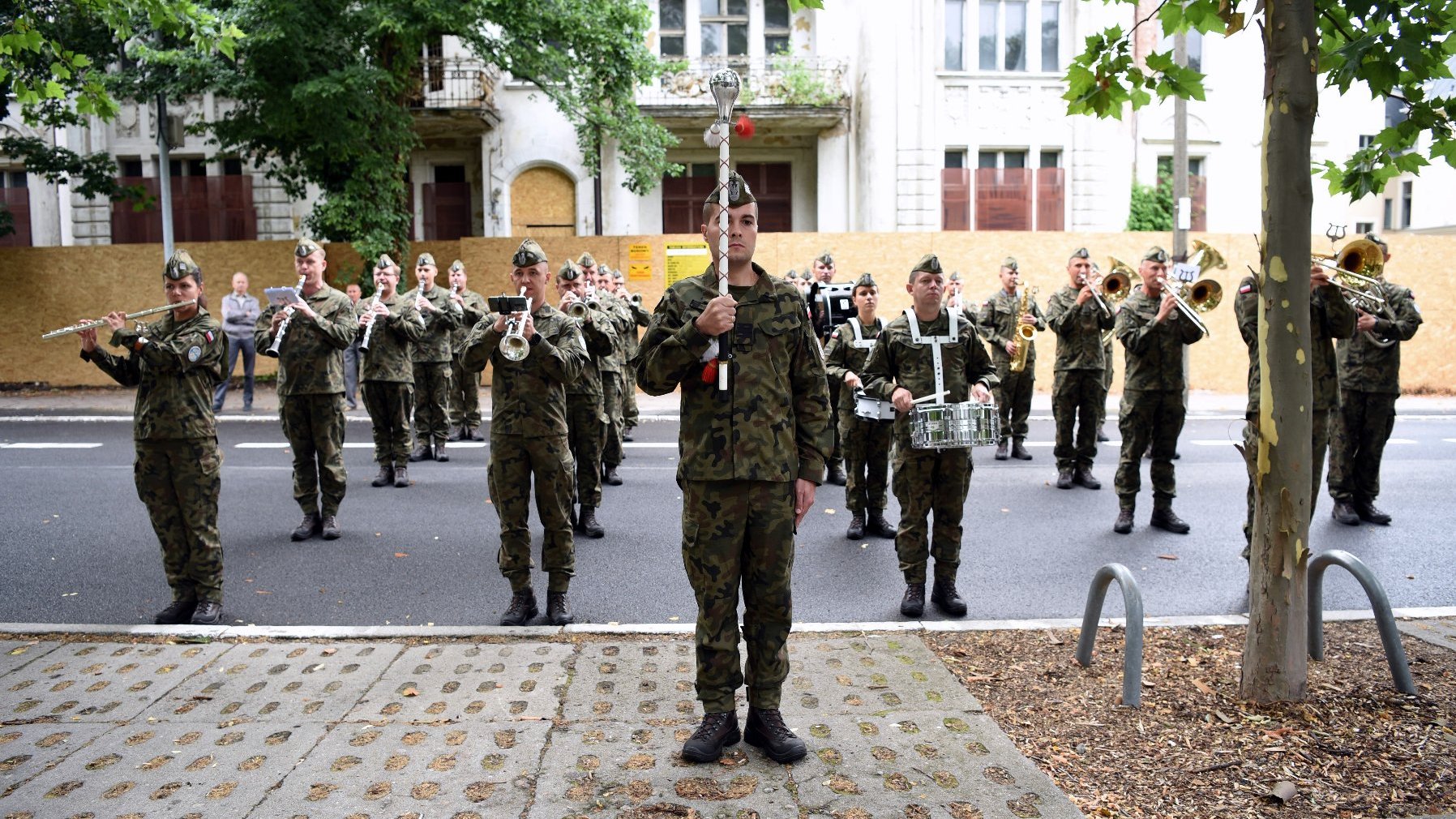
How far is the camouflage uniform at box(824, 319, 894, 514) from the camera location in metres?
9.17

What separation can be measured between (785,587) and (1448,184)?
124 ft

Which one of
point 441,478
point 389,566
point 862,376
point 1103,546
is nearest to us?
point 862,376

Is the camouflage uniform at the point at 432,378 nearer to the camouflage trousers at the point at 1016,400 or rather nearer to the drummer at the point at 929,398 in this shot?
the camouflage trousers at the point at 1016,400

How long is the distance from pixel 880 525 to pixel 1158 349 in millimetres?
2867

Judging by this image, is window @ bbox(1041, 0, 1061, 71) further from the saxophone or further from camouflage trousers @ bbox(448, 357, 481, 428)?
camouflage trousers @ bbox(448, 357, 481, 428)

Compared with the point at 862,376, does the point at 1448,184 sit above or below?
above

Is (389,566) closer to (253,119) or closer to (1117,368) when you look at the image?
(253,119)

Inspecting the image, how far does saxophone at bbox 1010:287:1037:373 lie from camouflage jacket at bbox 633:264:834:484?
26.6ft

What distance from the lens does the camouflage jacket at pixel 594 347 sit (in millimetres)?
8312

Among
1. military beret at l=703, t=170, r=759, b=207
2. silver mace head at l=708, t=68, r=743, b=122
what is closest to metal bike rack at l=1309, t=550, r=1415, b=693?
military beret at l=703, t=170, r=759, b=207

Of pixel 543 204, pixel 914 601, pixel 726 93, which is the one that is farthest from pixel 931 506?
pixel 543 204

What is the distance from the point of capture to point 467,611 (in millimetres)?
6867

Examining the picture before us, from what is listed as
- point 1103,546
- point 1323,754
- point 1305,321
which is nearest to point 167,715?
point 1323,754

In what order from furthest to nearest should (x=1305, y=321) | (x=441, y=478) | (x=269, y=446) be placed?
(x=269, y=446) → (x=441, y=478) → (x=1305, y=321)
